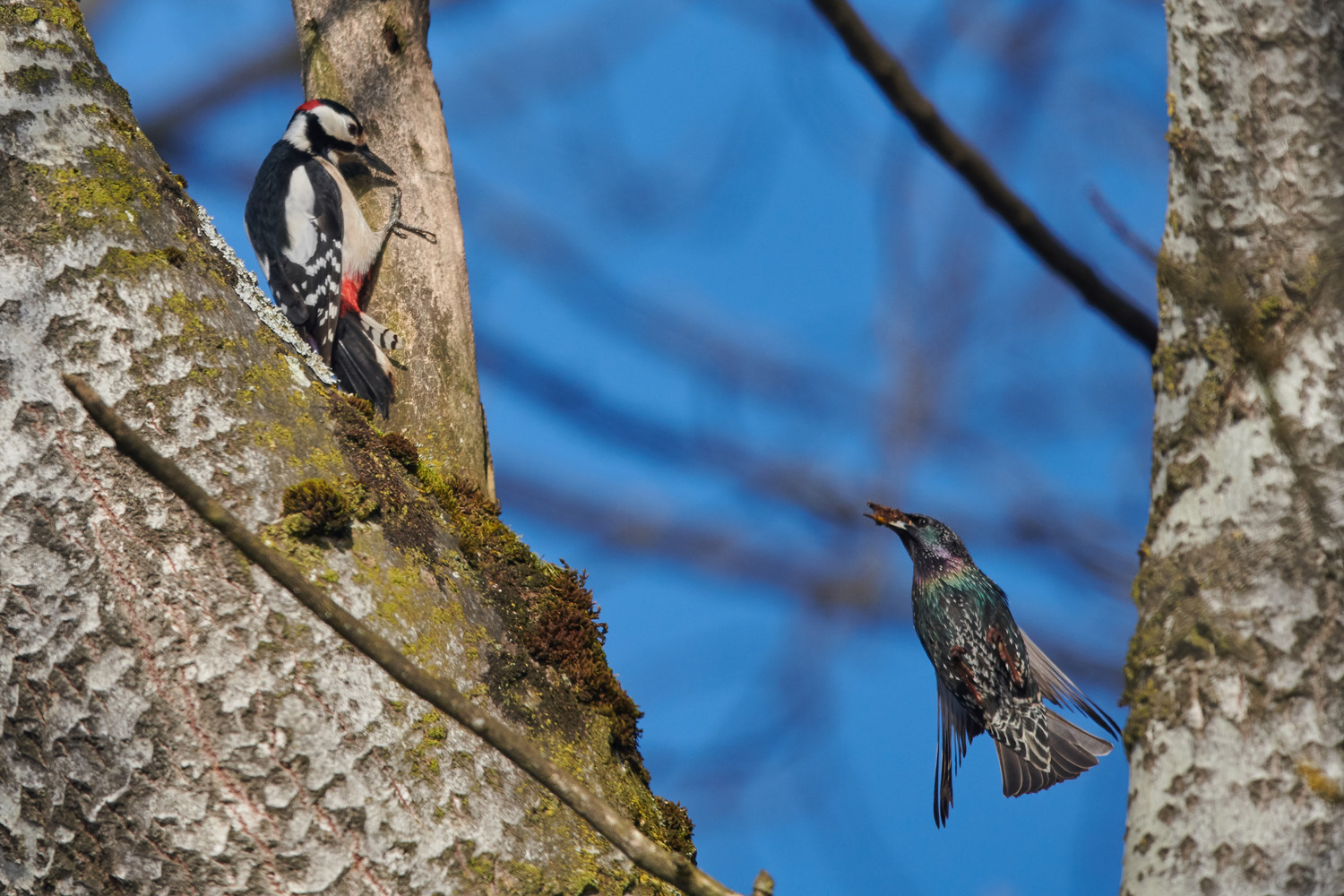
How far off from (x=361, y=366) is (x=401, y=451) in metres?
1.40

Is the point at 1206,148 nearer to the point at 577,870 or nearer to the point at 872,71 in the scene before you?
the point at 872,71

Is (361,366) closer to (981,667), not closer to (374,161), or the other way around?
(374,161)

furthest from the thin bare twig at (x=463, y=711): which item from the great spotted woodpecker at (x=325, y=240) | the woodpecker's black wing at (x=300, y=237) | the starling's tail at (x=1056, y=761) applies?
the woodpecker's black wing at (x=300, y=237)

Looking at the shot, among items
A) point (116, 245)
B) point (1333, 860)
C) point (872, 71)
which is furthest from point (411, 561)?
point (1333, 860)

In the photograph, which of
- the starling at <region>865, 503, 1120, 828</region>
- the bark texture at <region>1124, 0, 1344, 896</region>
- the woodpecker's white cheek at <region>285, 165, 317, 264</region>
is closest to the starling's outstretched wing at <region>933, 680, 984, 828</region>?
the starling at <region>865, 503, 1120, 828</region>

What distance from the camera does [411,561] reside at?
1564mm

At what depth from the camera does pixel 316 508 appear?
58.2 inches

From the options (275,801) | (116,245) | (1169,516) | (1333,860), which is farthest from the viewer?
(116,245)

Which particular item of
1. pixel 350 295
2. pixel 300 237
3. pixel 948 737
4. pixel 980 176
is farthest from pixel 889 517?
pixel 300 237

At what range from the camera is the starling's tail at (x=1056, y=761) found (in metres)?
3.08

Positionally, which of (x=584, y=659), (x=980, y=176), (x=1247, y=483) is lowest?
(x=584, y=659)

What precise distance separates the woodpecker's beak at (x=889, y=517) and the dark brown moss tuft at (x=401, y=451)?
3.97 feet

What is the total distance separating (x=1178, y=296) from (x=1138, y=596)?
0.32 m

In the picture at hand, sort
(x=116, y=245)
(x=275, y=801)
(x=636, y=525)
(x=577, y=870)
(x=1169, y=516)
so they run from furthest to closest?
(x=636, y=525) < (x=116, y=245) < (x=577, y=870) < (x=275, y=801) < (x=1169, y=516)
